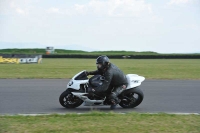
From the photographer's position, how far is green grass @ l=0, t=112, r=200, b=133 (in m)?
6.81

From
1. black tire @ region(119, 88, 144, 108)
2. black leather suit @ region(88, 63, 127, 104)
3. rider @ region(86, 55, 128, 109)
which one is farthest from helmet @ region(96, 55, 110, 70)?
black tire @ region(119, 88, 144, 108)

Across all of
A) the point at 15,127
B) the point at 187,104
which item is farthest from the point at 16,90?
the point at 15,127

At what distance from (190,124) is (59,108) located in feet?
12.3

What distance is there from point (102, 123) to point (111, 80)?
2587 millimetres

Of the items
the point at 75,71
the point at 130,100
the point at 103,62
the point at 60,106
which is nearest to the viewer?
the point at 103,62

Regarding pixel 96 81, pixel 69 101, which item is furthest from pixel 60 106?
pixel 96 81

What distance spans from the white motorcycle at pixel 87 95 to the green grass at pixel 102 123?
147 centimetres

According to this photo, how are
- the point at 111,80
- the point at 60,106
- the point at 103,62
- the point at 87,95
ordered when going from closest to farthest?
1. the point at 103,62
2. the point at 87,95
3. the point at 111,80
4. the point at 60,106

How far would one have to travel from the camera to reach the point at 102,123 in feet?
24.2

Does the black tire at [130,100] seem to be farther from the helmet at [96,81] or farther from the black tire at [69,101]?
the black tire at [69,101]

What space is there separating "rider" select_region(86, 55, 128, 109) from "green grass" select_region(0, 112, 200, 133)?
4.62 feet

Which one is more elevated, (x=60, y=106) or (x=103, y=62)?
(x=103, y=62)

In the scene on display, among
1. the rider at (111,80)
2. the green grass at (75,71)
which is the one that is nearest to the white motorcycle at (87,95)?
the rider at (111,80)

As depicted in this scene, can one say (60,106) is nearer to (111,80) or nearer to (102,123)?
(111,80)
